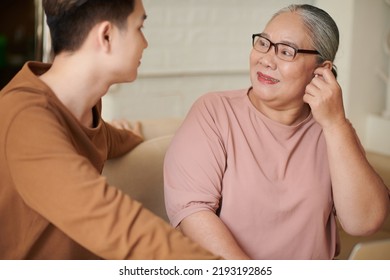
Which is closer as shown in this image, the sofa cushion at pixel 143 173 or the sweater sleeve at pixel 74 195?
the sweater sleeve at pixel 74 195

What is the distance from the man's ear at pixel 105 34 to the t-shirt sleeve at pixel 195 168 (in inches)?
11.4

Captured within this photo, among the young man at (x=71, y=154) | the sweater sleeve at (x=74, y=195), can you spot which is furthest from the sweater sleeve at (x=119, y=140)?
the sweater sleeve at (x=74, y=195)

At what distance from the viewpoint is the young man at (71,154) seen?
0.71m

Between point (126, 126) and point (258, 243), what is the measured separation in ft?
1.12

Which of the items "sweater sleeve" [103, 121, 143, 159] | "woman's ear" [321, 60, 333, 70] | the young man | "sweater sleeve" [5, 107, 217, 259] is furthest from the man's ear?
"woman's ear" [321, 60, 333, 70]

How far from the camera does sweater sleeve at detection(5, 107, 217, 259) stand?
0.71m

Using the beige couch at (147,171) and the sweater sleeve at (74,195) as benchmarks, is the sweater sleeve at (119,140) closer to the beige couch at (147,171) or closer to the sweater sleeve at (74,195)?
the beige couch at (147,171)

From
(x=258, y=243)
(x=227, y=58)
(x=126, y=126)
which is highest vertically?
(x=227, y=58)

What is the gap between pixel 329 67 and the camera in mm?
1047

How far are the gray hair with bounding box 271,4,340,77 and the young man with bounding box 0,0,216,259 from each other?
322mm
